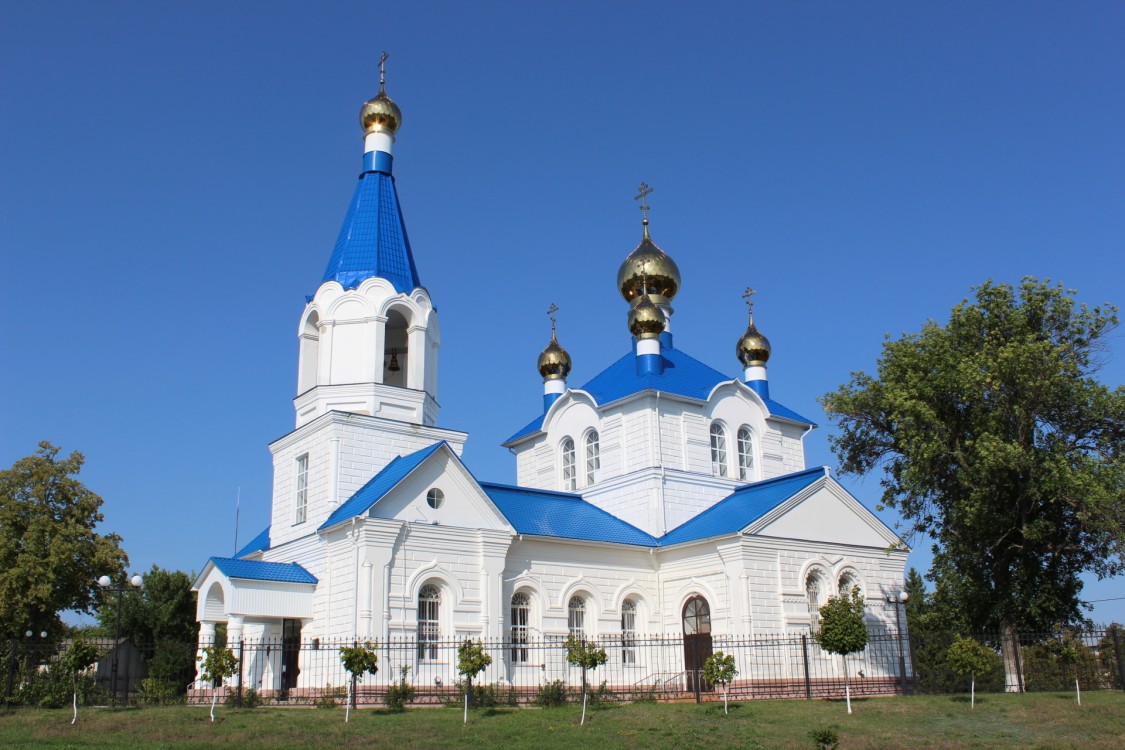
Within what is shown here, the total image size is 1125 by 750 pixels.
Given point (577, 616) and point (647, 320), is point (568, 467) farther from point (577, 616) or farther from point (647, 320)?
point (577, 616)

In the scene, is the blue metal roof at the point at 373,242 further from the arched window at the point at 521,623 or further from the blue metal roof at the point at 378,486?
the arched window at the point at 521,623

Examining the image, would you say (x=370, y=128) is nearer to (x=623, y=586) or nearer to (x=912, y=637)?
(x=623, y=586)

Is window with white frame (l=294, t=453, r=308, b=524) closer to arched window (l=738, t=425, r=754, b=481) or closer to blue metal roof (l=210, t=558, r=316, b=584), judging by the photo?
blue metal roof (l=210, t=558, r=316, b=584)

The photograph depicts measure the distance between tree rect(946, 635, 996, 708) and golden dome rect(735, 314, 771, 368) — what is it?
527 inches

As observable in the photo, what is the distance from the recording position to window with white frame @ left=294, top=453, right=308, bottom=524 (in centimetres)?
2227

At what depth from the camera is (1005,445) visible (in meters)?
18.6

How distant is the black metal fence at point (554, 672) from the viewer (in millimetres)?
17844


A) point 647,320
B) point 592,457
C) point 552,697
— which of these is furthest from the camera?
point 592,457

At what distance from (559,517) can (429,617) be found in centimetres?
466

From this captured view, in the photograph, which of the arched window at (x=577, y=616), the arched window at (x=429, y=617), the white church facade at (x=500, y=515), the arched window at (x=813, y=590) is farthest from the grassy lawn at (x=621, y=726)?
the arched window at (x=813, y=590)

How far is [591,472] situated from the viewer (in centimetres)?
2683

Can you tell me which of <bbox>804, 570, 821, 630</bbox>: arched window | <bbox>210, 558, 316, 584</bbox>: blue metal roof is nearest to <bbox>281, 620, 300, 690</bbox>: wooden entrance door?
<bbox>210, 558, 316, 584</bbox>: blue metal roof

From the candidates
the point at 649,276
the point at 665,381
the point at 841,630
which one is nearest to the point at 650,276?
the point at 649,276

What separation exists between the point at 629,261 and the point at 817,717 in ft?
56.6
